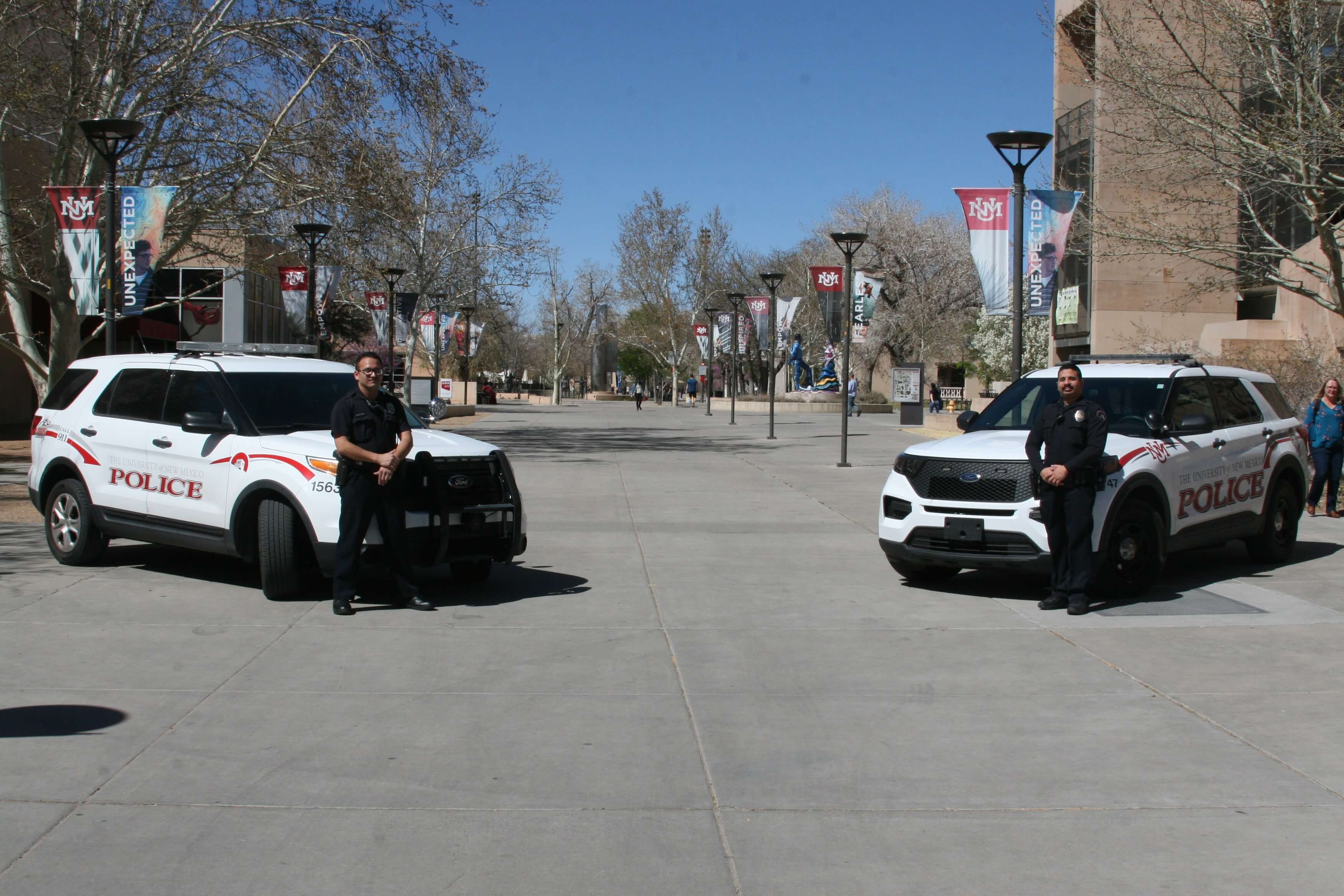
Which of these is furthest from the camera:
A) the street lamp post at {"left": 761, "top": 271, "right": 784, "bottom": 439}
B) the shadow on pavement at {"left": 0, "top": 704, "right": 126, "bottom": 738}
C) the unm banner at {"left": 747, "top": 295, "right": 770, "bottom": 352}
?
the unm banner at {"left": 747, "top": 295, "right": 770, "bottom": 352}

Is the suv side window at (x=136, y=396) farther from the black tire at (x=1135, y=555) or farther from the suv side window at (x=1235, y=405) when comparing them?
the suv side window at (x=1235, y=405)

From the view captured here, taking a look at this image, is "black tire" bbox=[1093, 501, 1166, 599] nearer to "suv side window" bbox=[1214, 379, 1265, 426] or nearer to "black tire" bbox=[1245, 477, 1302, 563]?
"suv side window" bbox=[1214, 379, 1265, 426]

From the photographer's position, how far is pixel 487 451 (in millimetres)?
9594

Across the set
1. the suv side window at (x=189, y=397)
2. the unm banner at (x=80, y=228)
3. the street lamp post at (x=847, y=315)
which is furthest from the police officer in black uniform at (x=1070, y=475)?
the unm banner at (x=80, y=228)

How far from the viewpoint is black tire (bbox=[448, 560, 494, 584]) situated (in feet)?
33.6

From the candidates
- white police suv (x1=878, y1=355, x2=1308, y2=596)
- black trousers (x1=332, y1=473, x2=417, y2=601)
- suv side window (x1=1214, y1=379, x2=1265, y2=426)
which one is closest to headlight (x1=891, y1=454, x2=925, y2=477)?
white police suv (x1=878, y1=355, x2=1308, y2=596)

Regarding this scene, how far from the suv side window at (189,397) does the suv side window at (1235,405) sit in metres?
8.33

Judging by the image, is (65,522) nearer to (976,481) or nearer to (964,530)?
(964,530)

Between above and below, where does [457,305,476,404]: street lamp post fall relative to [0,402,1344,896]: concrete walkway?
above

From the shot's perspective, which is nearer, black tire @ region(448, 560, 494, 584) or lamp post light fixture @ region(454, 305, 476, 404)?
black tire @ region(448, 560, 494, 584)

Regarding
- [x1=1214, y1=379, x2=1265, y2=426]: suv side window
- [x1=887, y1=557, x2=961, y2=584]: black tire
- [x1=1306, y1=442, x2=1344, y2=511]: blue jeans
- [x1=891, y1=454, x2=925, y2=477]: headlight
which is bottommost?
[x1=887, y1=557, x2=961, y2=584]: black tire

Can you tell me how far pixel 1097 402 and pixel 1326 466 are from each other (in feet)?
18.8

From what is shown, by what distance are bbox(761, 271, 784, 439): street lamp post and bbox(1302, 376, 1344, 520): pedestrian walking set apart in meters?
19.8

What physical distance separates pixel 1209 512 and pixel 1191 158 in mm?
14755
